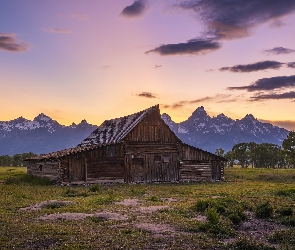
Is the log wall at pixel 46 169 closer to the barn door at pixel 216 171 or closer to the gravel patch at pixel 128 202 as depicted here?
the gravel patch at pixel 128 202

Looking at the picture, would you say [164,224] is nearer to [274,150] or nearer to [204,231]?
[204,231]

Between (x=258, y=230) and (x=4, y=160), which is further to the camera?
(x=4, y=160)

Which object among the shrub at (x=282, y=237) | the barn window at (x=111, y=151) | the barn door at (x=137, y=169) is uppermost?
Result: the barn window at (x=111, y=151)

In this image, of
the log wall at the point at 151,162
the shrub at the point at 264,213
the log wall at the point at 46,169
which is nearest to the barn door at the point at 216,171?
the log wall at the point at 151,162

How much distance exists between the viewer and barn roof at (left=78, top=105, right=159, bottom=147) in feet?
152

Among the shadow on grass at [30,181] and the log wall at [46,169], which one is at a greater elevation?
the log wall at [46,169]

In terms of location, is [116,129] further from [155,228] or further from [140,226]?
[155,228]

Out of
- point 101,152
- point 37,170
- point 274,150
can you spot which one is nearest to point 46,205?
point 101,152

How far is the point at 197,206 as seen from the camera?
64.5 ft

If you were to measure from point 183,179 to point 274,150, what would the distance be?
3286 inches

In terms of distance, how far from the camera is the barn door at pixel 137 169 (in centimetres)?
4422

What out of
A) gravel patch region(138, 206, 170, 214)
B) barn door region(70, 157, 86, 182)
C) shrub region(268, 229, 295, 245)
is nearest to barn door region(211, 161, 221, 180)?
barn door region(70, 157, 86, 182)

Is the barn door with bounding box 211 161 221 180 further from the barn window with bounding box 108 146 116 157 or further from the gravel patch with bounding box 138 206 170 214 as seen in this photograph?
the gravel patch with bounding box 138 206 170 214

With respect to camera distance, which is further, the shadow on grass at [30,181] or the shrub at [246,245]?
the shadow on grass at [30,181]
